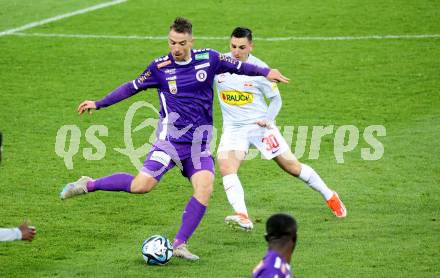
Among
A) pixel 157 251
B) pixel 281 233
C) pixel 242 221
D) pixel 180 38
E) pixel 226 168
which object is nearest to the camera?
pixel 281 233

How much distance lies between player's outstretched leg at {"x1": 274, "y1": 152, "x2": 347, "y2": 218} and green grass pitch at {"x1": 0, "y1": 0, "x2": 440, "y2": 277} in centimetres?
18

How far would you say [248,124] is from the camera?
41.2 ft

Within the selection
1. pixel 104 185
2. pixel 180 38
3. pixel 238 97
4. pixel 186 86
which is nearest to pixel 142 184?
pixel 104 185

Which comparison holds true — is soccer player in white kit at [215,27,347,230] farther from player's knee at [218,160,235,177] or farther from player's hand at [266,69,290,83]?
player's hand at [266,69,290,83]

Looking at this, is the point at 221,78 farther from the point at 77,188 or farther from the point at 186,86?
the point at 77,188

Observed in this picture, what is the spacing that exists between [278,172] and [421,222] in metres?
3.29

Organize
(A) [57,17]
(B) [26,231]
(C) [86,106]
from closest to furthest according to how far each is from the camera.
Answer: (B) [26,231] → (C) [86,106] → (A) [57,17]

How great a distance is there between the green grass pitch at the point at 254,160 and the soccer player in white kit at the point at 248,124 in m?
0.57

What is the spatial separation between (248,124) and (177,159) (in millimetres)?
1606

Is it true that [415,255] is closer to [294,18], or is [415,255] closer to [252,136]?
[252,136]

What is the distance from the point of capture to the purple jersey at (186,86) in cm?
1130

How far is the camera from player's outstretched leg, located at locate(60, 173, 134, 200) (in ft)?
37.0

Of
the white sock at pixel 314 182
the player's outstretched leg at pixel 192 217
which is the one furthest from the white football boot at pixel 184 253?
the white sock at pixel 314 182

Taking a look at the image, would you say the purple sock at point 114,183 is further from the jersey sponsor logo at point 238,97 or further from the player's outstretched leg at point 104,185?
the jersey sponsor logo at point 238,97
